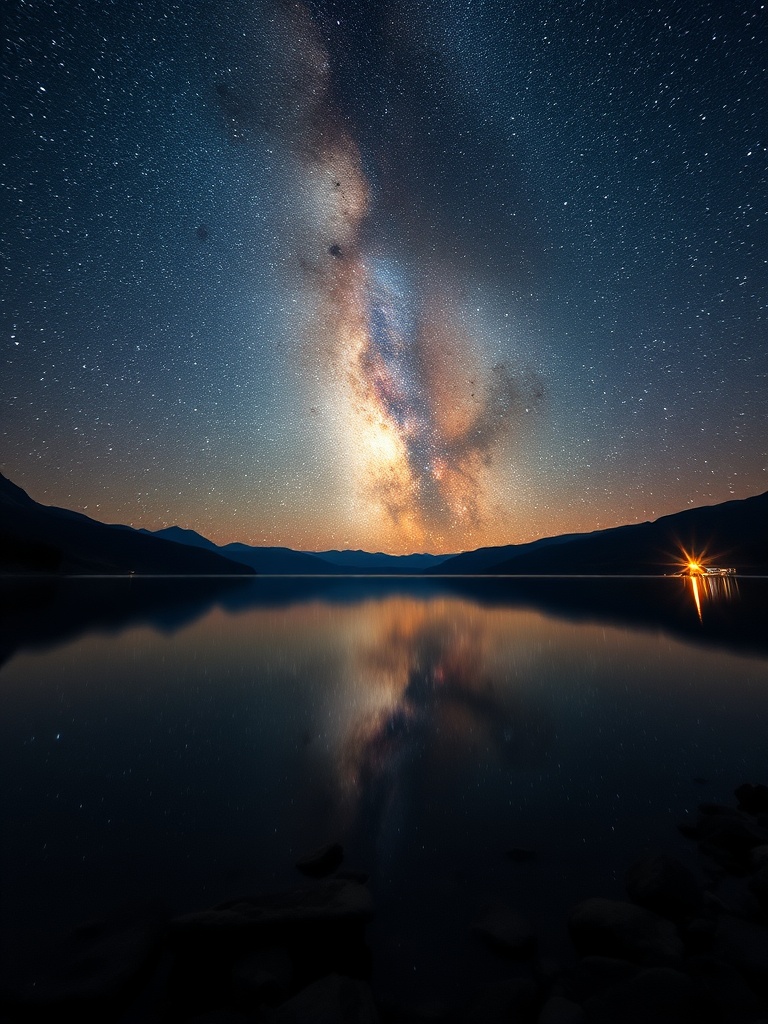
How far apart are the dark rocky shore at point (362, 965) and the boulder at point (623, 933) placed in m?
0.01

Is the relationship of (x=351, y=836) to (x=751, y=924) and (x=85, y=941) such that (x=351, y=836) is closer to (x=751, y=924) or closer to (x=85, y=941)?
(x=85, y=941)

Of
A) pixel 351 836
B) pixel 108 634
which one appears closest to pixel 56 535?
pixel 108 634

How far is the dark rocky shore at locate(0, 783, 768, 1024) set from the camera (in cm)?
400

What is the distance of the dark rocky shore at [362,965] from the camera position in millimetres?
4004

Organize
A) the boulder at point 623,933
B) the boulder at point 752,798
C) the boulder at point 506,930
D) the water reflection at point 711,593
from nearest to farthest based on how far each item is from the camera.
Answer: the boulder at point 623,933 < the boulder at point 506,930 < the boulder at point 752,798 < the water reflection at point 711,593

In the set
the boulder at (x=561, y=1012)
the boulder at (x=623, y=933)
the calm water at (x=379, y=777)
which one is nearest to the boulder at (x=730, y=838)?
the calm water at (x=379, y=777)

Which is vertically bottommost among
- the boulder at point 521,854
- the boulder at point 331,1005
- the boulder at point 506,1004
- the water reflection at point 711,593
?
the boulder at point 521,854

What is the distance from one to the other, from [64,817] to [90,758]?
2845mm

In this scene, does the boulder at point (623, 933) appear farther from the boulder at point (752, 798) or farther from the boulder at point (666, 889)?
the boulder at point (752, 798)

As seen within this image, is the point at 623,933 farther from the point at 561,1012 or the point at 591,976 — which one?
the point at 561,1012

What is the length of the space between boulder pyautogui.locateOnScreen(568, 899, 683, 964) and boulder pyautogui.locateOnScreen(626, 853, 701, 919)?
1.17 ft

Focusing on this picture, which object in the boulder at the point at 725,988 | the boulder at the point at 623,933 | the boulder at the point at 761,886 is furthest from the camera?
the boulder at the point at 761,886

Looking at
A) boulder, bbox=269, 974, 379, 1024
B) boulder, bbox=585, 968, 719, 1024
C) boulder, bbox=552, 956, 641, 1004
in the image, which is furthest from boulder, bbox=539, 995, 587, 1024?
boulder, bbox=269, 974, 379, 1024

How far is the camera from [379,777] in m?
9.65
